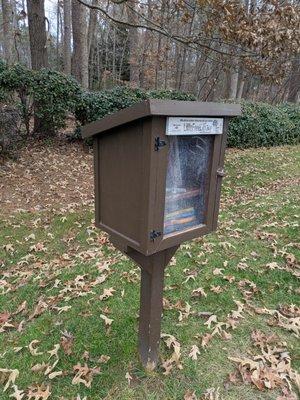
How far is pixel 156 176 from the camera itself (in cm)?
171

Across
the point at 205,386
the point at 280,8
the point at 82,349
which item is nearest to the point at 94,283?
the point at 82,349

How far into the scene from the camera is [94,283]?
365 centimetres

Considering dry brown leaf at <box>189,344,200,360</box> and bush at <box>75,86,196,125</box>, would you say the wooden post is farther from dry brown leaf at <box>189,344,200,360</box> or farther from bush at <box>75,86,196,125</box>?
bush at <box>75,86,196,125</box>

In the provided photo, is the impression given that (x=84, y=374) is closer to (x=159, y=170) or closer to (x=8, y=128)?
(x=159, y=170)

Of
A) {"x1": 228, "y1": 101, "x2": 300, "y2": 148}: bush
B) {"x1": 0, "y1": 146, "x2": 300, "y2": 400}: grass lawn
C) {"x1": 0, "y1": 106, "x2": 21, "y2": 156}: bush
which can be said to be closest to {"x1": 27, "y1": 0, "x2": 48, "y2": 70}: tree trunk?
{"x1": 0, "y1": 106, "x2": 21, "y2": 156}: bush

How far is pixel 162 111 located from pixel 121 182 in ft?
1.87

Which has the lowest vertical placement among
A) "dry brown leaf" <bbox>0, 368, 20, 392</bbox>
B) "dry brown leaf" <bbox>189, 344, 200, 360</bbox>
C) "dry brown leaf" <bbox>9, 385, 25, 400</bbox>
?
"dry brown leaf" <bbox>0, 368, 20, 392</bbox>

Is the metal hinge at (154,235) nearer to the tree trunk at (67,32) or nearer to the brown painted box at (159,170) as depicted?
the brown painted box at (159,170)

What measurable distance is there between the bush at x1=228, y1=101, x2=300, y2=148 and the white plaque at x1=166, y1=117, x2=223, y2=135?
856cm

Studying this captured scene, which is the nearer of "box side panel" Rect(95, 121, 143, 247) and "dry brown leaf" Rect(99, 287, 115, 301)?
"box side panel" Rect(95, 121, 143, 247)

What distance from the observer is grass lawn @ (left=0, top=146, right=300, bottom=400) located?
2471 millimetres

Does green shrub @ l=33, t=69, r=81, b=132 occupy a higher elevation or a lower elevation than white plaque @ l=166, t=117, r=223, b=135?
lower

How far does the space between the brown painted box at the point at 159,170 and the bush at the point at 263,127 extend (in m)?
8.53

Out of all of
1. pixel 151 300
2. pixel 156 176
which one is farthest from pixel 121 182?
pixel 151 300
